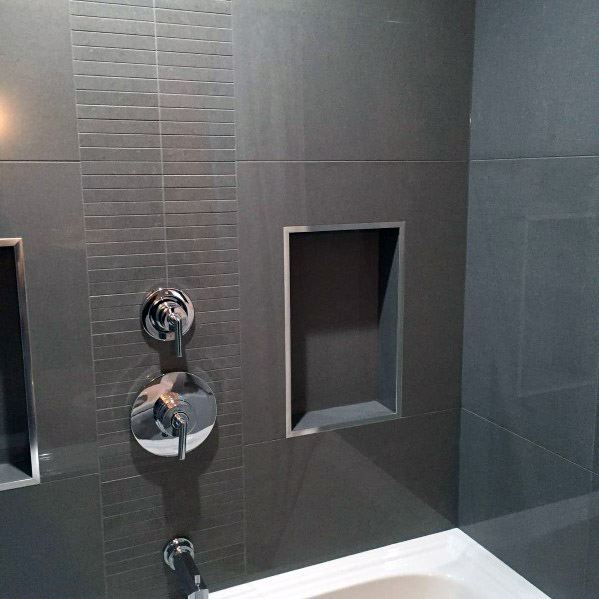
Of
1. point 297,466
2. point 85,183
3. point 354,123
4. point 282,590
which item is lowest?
point 282,590

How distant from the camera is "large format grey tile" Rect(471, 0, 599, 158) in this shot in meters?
1.39

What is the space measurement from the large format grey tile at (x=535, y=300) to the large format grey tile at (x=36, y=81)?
3.18 ft

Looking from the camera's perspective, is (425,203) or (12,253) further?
(425,203)

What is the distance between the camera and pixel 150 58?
1.36 m

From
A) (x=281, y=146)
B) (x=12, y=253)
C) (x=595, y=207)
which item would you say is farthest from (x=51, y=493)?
(x=595, y=207)

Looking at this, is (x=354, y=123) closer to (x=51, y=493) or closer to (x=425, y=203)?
(x=425, y=203)

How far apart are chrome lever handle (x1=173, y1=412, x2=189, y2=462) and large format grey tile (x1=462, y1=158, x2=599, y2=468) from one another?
768mm

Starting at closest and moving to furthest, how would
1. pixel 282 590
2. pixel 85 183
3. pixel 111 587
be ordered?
1. pixel 85 183
2. pixel 111 587
3. pixel 282 590

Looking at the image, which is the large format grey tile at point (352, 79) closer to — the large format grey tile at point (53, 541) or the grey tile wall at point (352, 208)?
the grey tile wall at point (352, 208)

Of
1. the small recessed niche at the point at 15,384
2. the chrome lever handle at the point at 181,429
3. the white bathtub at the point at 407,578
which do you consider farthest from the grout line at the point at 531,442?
the small recessed niche at the point at 15,384

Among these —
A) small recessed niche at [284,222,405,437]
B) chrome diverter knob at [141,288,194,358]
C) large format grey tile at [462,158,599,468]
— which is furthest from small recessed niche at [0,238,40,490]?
large format grey tile at [462,158,599,468]

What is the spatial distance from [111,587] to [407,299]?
0.94 metres

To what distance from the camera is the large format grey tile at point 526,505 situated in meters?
1.51

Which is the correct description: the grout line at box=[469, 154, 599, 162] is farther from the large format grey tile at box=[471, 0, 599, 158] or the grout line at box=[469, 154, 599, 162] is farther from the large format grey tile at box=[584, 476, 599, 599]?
the large format grey tile at box=[584, 476, 599, 599]
